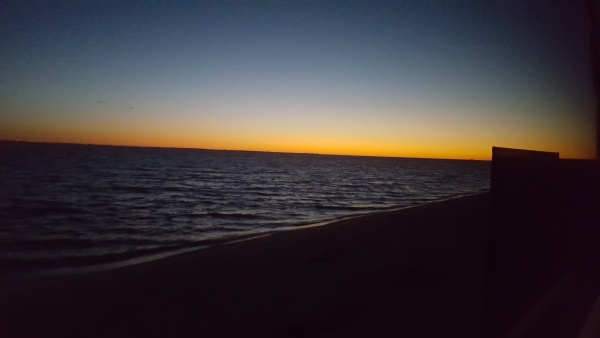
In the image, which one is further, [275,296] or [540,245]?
[275,296]

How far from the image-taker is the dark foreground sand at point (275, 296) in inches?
231

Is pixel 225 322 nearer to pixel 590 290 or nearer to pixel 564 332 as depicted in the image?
pixel 564 332

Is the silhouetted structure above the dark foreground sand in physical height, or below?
above

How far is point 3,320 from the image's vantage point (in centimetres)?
657

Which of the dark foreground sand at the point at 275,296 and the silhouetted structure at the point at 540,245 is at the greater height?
the silhouetted structure at the point at 540,245

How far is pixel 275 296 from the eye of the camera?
24.1 ft

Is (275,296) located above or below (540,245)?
below

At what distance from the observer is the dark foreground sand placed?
587 cm

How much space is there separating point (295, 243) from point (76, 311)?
274 inches

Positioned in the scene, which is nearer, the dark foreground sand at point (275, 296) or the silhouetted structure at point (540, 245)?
the silhouetted structure at point (540, 245)

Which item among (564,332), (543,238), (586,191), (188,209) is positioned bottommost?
(188,209)

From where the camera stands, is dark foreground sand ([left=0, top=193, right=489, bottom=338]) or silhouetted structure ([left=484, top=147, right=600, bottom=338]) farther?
dark foreground sand ([left=0, top=193, right=489, bottom=338])

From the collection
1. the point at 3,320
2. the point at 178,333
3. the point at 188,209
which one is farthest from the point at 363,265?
the point at 188,209

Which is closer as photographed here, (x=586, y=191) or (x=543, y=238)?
(x=543, y=238)
